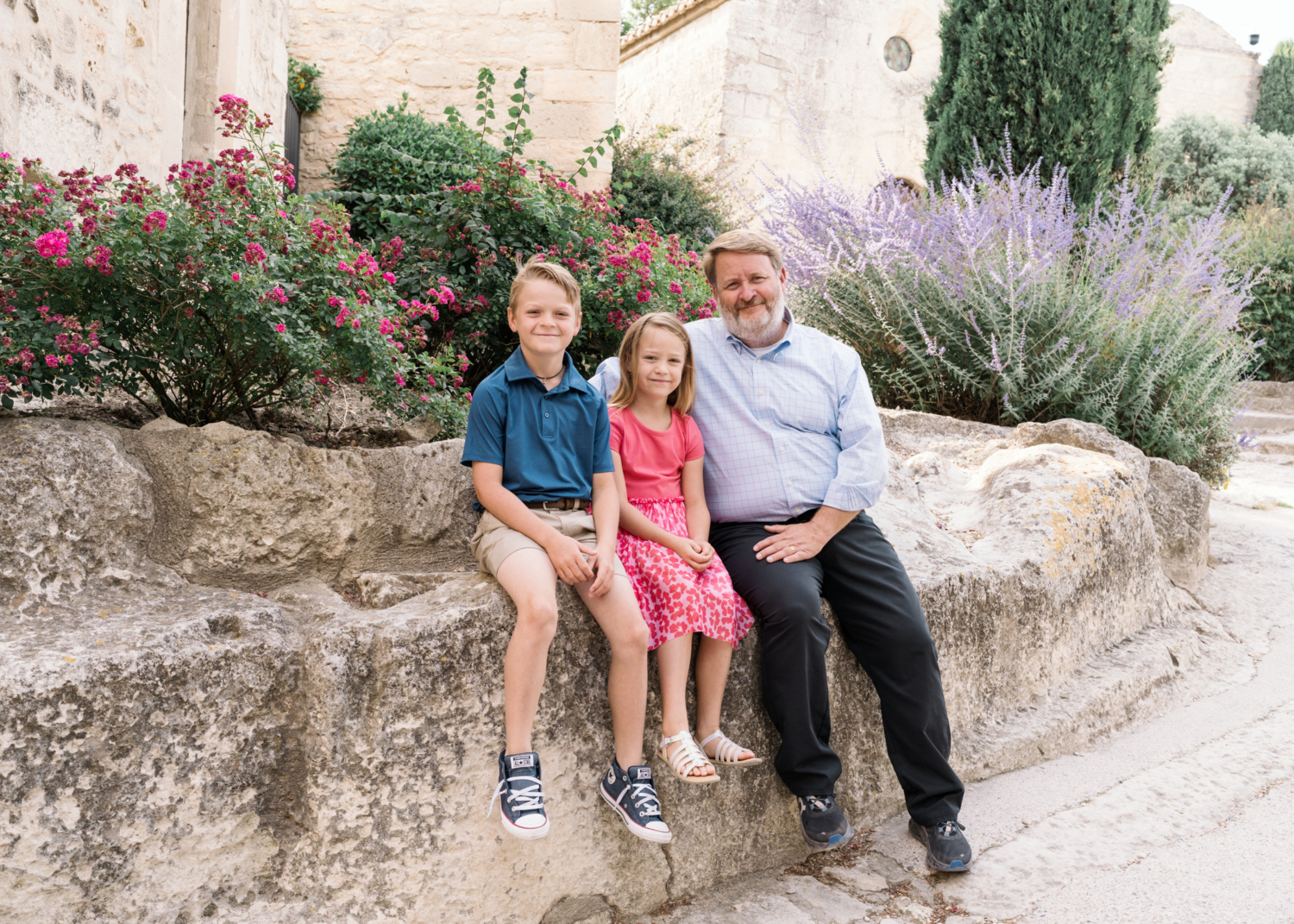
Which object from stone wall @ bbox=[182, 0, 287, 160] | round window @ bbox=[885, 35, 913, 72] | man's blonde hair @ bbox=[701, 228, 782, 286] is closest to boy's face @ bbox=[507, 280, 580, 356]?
man's blonde hair @ bbox=[701, 228, 782, 286]

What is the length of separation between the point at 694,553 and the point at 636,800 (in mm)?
604

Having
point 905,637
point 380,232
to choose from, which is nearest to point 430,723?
point 905,637

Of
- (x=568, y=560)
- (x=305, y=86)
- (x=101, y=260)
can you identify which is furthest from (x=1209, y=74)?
(x=101, y=260)

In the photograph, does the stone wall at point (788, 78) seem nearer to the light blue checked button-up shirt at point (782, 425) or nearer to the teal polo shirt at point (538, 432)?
the light blue checked button-up shirt at point (782, 425)

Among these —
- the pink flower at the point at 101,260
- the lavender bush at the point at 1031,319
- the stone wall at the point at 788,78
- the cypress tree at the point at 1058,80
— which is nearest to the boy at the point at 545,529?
the pink flower at the point at 101,260

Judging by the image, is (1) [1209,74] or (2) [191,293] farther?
(1) [1209,74]

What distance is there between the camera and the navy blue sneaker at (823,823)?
2270 mm

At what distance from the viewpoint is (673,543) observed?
2326 mm

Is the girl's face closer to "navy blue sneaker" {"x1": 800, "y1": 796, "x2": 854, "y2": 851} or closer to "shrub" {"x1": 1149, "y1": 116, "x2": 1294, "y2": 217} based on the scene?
"navy blue sneaker" {"x1": 800, "y1": 796, "x2": 854, "y2": 851}

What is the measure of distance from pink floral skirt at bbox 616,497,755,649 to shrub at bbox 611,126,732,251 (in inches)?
272

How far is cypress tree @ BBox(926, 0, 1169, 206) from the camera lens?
28.8 feet

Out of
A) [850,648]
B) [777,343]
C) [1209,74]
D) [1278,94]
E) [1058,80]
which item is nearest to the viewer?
[850,648]

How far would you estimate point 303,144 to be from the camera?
7.75 m

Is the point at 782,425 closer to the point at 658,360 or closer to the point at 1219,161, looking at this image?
the point at 658,360
